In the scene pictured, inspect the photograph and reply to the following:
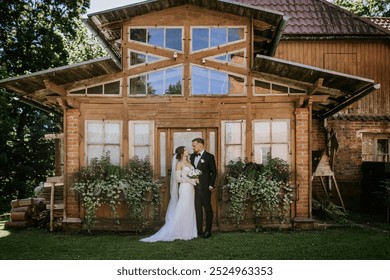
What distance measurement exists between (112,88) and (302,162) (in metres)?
4.51

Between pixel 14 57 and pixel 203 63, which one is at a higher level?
pixel 14 57

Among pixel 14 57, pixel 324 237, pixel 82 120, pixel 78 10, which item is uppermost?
pixel 78 10

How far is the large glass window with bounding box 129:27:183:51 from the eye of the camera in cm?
941

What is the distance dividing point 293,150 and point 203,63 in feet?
9.06

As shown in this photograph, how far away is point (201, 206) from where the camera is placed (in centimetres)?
856

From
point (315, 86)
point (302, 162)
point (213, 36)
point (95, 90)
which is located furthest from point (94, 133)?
point (315, 86)

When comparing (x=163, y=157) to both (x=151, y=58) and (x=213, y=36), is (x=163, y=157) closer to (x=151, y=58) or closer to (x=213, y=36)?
(x=151, y=58)

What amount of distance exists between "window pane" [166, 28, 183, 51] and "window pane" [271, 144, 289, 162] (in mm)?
3047

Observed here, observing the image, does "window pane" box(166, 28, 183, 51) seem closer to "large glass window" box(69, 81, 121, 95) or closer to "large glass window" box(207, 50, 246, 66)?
"large glass window" box(207, 50, 246, 66)

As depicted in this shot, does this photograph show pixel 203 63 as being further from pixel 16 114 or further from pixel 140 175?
pixel 16 114

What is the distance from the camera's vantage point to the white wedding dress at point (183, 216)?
8352 millimetres
